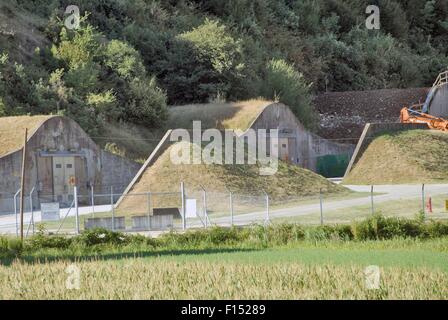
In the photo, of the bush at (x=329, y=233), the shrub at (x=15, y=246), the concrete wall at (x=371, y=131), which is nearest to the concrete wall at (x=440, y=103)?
the concrete wall at (x=371, y=131)

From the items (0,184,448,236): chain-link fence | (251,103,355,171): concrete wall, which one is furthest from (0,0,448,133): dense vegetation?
(0,184,448,236): chain-link fence

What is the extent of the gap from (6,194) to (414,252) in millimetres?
25080

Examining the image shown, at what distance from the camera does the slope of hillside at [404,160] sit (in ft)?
196

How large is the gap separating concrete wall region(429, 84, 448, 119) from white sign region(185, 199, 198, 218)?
43.4 m

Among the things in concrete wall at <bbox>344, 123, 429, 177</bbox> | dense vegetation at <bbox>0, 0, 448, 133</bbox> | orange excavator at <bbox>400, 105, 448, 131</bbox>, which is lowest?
concrete wall at <bbox>344, 123, 429, 177</bbox>

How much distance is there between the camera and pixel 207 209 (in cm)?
4503

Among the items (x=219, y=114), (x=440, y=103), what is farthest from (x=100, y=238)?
(x=440, y=103)

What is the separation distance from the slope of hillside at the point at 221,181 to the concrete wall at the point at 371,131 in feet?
43.8

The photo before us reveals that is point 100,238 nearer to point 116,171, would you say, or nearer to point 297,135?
point 116,171

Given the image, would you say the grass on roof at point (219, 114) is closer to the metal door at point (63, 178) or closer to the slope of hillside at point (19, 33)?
the slope of hillside at point (19, 33)

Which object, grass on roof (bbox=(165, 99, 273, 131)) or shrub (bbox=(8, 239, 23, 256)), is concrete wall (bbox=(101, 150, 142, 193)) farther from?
shrub (bbox=(8, 239, 23, 256))

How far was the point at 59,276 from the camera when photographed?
21.6 meters

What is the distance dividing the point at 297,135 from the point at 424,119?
418 inches

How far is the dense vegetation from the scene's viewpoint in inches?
2418
